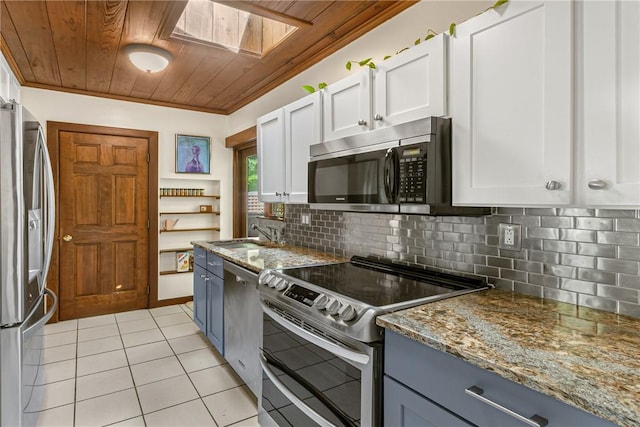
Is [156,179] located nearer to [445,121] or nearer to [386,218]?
[386,218]

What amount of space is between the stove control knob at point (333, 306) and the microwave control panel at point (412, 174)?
54 centimetres

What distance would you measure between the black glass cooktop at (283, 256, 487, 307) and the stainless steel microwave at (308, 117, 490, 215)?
35 centimetres

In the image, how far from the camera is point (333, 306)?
1438 millimetres

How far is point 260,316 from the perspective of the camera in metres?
2.11

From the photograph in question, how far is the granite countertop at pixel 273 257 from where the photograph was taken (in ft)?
7.56

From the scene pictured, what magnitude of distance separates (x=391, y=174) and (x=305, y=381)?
1029 millimetres

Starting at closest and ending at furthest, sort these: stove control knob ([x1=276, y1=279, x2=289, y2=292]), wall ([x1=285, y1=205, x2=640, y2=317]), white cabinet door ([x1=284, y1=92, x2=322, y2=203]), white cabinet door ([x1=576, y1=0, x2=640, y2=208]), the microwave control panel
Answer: white cabinet door ([x1=576, y1=0, x2=640, y2=208])
wall ([x1=285, y1=205, x2=640, y2=317])
the microwave control panel
stove control knob ([x1=276, y1=279, x2=289, y2=292])
white cabinet door ([x1=284, y1=92, x2=322, y2=203])

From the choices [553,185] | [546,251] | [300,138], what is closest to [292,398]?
[546,251]

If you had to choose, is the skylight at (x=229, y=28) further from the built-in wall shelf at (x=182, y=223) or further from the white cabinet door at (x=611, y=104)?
the built-in wall shelf at (x=182, y=223)

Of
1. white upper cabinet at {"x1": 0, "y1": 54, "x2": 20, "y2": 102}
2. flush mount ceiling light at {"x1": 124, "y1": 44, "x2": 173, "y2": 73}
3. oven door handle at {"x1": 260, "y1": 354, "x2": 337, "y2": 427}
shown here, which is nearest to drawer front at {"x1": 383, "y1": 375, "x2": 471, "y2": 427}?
oven door handle at {"x1": 260, "y1": 354, "x2": 337, "y2": 427}

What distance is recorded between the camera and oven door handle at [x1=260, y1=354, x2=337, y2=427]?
1.55 metres

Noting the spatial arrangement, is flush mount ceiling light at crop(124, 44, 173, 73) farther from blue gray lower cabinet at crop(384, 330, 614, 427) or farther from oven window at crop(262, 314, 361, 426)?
blue gray lower cabinet at crop(384, 330, 614, 427)

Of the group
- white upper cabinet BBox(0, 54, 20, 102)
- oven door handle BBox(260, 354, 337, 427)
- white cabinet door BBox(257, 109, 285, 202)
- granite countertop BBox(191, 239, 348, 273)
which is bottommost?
oven door handle BBox(260, 354, 337, 427)

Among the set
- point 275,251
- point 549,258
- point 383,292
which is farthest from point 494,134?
point 275,251
